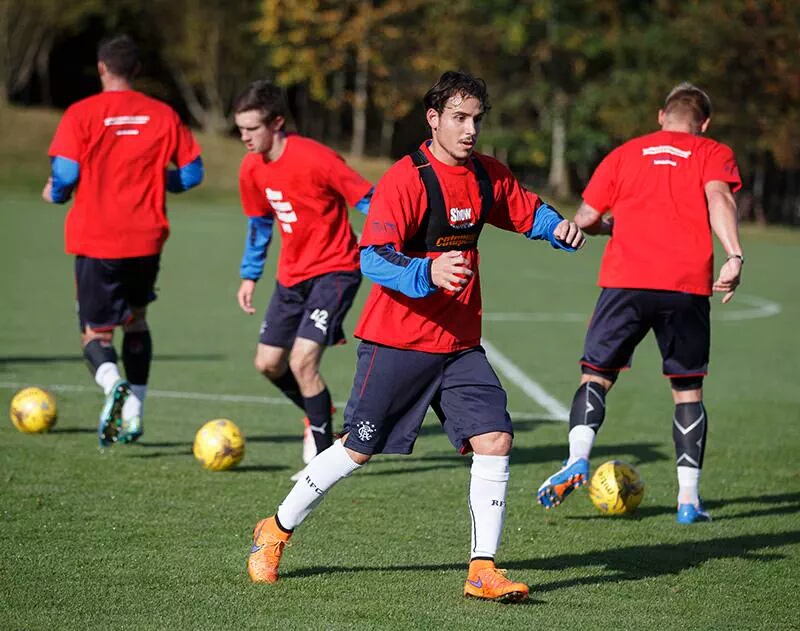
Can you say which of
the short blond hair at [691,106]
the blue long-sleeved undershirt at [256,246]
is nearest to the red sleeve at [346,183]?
the blue long-sleeved undershirt at [256,246]

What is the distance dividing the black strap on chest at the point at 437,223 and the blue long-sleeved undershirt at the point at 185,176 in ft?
11.6

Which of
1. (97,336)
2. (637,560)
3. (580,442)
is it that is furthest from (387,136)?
(637,560)

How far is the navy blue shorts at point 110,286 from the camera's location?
884 cm

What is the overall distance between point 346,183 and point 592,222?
1.60 m

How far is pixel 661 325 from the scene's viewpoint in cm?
757

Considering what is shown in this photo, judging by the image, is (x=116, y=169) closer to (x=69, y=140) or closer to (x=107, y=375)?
(x=69, y=140)

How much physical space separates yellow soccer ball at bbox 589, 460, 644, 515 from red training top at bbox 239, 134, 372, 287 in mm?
2078

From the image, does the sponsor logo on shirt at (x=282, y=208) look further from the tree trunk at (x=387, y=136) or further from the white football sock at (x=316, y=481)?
the tree trunk at (x=387, y=136)

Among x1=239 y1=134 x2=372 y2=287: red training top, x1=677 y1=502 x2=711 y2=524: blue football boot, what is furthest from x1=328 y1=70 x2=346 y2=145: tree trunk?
x1=677 y1=502 x2=711 y2=524: blue football boot

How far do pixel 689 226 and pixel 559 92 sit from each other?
44.4 m

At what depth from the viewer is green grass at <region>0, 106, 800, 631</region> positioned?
5.55 meters

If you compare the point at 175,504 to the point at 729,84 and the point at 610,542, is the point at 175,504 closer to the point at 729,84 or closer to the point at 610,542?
the point at 610,542

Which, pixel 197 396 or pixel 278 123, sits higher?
pixel 278 123

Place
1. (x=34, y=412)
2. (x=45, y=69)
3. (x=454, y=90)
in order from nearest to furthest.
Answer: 1. (x=454, y=90)
2. (x=34, y=412)
3. (x=45, y=69)
